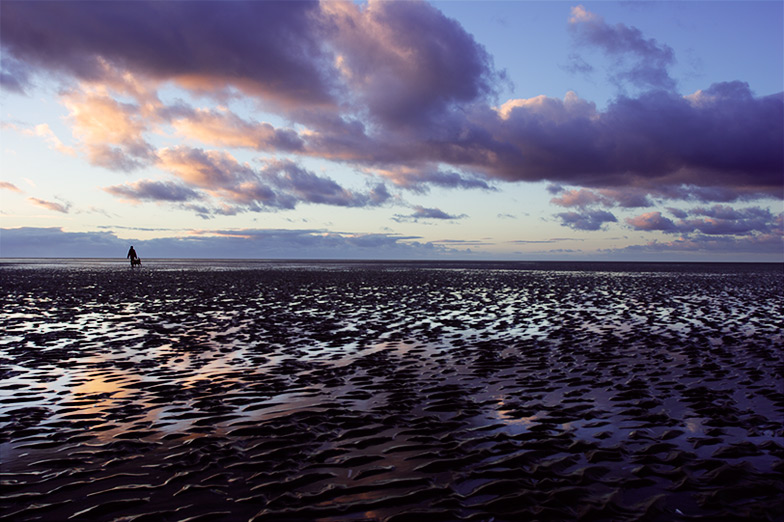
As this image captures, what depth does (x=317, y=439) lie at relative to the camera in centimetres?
912

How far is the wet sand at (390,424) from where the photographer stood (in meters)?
6.82

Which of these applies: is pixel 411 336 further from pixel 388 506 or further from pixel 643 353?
pixel 388 506

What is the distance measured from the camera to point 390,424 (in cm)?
995

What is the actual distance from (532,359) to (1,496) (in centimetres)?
1363

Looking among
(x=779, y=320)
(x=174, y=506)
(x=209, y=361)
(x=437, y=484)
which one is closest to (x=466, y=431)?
(x=437, y=484)

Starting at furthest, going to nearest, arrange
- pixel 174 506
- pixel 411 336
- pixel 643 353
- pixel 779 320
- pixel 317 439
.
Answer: pixel 779 320
pixel 411 336
pixel 643 353
pixel 317 439
pixel 174 506

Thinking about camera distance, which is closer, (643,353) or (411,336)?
(643,353)

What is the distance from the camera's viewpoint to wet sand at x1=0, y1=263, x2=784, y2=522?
22.4 feet

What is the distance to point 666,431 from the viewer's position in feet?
31.1

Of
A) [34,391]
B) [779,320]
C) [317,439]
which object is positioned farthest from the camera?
[779,320]

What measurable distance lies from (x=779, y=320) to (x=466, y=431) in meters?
24.0

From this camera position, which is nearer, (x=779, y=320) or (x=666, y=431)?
(x=666, y=431)

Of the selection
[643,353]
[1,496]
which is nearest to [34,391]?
[1,496]

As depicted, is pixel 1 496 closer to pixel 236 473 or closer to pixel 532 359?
pixel 236 473
